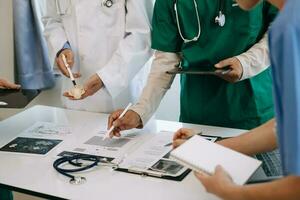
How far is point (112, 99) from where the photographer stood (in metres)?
1.80

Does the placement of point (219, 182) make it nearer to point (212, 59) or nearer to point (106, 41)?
point (212, 59)

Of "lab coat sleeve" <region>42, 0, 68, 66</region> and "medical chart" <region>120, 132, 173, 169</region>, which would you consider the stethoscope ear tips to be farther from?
"lab coat sleeve" <region>42, 0, 68, 66</region>

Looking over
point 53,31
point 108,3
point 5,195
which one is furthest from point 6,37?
point 5,195

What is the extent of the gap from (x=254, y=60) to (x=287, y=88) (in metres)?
0.75

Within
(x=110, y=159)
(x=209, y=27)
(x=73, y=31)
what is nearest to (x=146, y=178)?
(x=110, y=159)

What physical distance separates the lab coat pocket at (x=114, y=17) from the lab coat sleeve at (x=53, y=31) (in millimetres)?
216

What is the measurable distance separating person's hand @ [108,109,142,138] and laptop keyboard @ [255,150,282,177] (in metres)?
0.49

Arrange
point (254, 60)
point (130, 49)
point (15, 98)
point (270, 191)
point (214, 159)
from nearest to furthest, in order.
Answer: point (270, 191), point (214, 159), point (254, 60), point (15, 98), point (130, 49)

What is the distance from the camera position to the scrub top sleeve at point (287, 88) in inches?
24.0

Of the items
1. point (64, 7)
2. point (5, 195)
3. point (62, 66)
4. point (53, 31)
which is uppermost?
point (64, 7)

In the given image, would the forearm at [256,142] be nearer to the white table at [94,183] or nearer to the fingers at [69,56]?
the white table at [94,183]

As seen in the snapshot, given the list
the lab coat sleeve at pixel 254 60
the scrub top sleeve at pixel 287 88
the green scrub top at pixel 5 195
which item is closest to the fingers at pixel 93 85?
the green scrub top at pixel 5 195

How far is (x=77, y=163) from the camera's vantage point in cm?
126

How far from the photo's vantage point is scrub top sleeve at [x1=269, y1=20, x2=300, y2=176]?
0.61m
